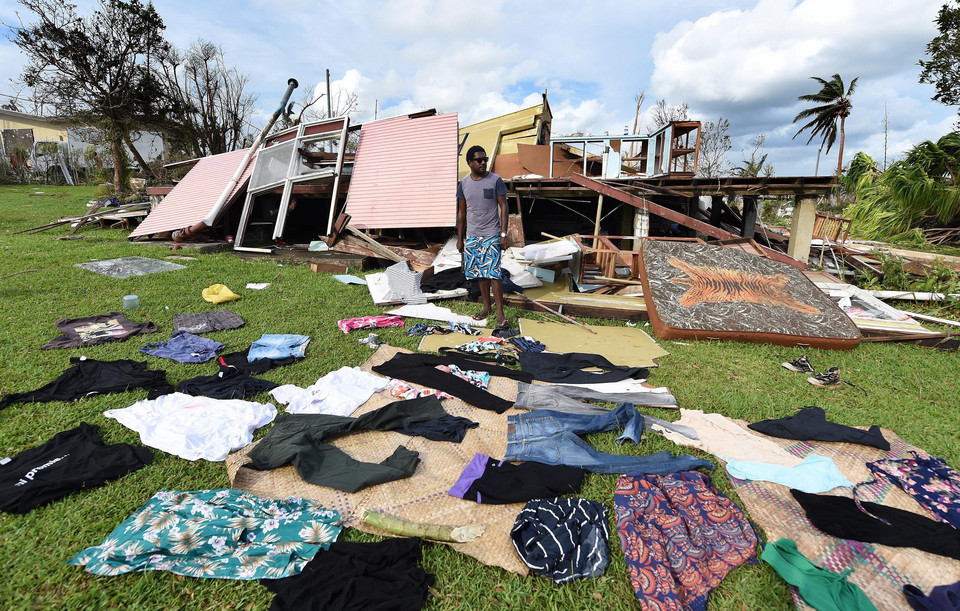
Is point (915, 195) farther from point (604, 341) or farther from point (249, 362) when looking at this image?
point (249, 362)

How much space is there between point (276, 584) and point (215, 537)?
15.4 inches

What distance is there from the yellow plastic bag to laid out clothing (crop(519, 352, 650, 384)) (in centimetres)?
407

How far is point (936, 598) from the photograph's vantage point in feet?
5.70

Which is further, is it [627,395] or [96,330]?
[96,330]

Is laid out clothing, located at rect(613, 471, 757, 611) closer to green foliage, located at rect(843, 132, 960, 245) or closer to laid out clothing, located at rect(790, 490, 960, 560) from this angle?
laid out clothing, located at rect(790, 490, 960, 560)

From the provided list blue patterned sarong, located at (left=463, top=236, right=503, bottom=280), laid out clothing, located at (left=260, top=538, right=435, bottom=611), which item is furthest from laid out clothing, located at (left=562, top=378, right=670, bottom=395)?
laid out clothing, located at (left=260, top=538, right=435, bottom=611)

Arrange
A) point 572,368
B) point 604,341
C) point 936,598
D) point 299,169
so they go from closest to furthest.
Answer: point 936,598 → point 572,368 → point 604,341 → point 299,169

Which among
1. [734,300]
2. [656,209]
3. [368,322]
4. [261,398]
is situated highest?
[656,209]

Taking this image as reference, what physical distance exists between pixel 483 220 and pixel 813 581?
405cm

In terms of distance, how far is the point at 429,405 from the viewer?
3.28 metres

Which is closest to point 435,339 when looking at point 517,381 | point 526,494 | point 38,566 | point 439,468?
point 517,381

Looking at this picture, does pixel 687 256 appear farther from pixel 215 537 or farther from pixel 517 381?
pixel 215 537

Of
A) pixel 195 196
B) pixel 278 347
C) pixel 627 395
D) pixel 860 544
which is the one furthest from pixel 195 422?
pixel 195 196

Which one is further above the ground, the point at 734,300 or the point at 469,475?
the point at 734,300
